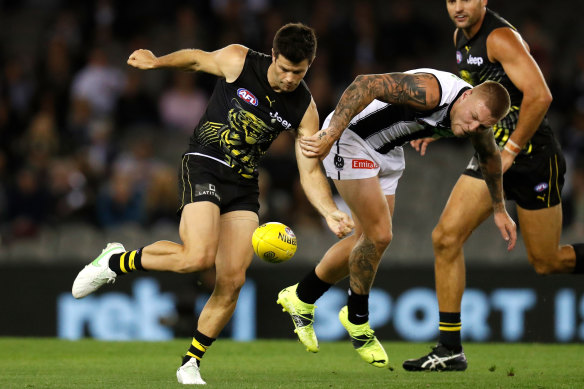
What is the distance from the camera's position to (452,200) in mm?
7621

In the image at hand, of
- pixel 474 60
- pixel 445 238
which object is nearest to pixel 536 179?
pixel 445 238

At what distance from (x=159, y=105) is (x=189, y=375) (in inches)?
314

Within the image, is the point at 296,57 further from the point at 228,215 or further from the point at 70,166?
the point at 70,166

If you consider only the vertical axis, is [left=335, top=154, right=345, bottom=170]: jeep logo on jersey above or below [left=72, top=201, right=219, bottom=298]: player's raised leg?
above

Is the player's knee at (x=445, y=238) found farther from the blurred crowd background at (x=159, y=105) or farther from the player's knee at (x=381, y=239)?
the blurred crowd background at (x=159, y=105)

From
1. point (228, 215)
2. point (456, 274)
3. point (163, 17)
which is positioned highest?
point (163, 17)

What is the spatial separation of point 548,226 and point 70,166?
276 inches

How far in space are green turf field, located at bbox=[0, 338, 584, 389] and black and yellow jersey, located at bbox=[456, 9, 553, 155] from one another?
1.81 m

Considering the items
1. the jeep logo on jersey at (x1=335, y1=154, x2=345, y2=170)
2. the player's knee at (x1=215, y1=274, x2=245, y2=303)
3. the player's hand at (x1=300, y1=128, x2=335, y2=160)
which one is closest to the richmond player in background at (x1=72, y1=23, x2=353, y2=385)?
the player's knee at (x1=215, y1=274, x2=245, y2=303)

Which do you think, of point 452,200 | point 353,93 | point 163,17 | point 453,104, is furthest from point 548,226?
point 163,17

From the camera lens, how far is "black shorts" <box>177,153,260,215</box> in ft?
23.0

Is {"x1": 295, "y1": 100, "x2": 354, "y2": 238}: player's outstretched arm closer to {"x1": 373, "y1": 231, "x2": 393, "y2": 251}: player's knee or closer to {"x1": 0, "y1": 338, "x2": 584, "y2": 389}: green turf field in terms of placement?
{"x1": 373, "y1": 231, "x2": 393, "y2": 251}: player's knee

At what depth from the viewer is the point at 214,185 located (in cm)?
705

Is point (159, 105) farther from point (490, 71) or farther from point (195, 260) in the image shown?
point (195, 260)
